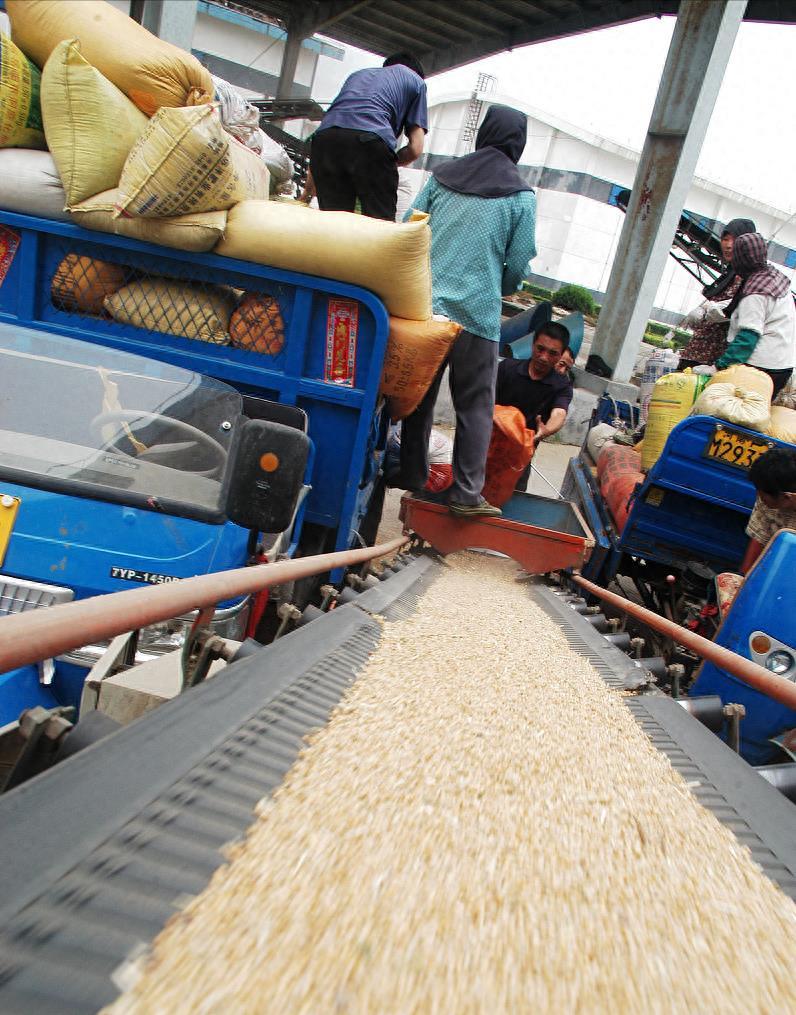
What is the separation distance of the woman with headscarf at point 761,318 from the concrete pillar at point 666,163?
584cm

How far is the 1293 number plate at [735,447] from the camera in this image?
14.4 feet

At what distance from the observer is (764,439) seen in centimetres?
436

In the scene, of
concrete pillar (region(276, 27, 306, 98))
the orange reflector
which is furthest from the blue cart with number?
concrete pillar (region(276, 27, 306, 98))

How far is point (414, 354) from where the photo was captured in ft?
10.4

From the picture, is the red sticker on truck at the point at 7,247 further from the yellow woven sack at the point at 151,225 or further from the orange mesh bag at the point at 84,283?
the yellow woven sack at the point at 151,225

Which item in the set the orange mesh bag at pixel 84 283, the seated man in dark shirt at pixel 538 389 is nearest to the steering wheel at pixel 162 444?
the orange mesh bag at pixel 84 283

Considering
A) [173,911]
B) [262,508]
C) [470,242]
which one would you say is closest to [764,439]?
[470,242]

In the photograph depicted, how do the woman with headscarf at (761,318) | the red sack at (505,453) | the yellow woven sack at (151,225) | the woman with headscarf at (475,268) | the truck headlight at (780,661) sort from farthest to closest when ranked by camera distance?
the woman with headscarf at (761,318)
the red sack at (505,453)
the woman with headscarf at (475,268)
the yellow woven sack at (151,225)
the truck headlight at (780,661)

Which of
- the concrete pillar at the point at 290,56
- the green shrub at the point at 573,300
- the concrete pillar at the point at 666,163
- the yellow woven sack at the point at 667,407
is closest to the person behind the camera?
the yellow woven sack at the point at 667,407

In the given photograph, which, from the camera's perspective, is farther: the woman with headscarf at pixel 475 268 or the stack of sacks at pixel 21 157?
the woman with headscarf at pixel 475 268

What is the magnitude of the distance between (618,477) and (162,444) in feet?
13.8

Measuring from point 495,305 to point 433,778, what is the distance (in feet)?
10.5

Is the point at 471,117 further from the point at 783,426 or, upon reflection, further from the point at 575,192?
the point at 783,426

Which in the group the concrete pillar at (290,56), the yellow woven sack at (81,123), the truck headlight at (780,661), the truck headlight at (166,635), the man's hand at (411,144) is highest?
the concrete pillar at (290,56)
